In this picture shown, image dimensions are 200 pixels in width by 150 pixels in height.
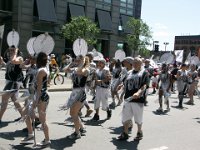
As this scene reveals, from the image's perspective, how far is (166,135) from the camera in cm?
922

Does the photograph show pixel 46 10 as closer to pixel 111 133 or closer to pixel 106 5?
pixel 106 5

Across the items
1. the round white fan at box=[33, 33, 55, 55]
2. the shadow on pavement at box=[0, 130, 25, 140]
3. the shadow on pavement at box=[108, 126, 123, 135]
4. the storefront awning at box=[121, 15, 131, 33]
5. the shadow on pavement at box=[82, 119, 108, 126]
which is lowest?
the shadow on pavement at box=[108, 126, 123, 135]

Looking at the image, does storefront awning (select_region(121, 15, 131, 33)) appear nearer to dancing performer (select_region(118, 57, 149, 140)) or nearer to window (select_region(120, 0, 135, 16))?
window (select_region(120, 0, 135, 16))

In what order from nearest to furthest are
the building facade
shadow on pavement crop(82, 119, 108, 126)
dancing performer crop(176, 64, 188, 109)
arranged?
shadow on pavement crop(82, 119, 108, 126) → dancing performer crop(176, 64, 188, 109) → the building facade

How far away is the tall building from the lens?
38.5 m

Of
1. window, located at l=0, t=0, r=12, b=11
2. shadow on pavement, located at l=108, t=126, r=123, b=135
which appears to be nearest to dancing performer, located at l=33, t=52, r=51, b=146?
shadow on pavement, located at l=108, t=126, r=123, b=135

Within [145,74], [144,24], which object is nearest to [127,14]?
[144,24]

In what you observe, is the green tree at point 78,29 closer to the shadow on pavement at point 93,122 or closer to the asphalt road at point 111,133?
the asphalt road at point 111,133

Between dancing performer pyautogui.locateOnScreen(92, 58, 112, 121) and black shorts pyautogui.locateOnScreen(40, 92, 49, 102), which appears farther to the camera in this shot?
dancing performer pyautogui.locateOnScreen(92, 58, 112, 121)

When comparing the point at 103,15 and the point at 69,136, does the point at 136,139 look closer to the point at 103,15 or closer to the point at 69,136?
the point at 69,136

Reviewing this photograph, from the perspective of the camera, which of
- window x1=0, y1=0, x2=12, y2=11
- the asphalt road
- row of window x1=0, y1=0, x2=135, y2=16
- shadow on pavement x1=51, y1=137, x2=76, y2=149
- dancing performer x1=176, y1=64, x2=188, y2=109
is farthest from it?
row of window x1=0, y1=0, x2=135, y2=16

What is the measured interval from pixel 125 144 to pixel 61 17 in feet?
115

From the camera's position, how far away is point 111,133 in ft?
29.7

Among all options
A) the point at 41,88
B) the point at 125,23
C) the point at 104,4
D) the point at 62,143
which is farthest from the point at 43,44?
the point at 125,23
